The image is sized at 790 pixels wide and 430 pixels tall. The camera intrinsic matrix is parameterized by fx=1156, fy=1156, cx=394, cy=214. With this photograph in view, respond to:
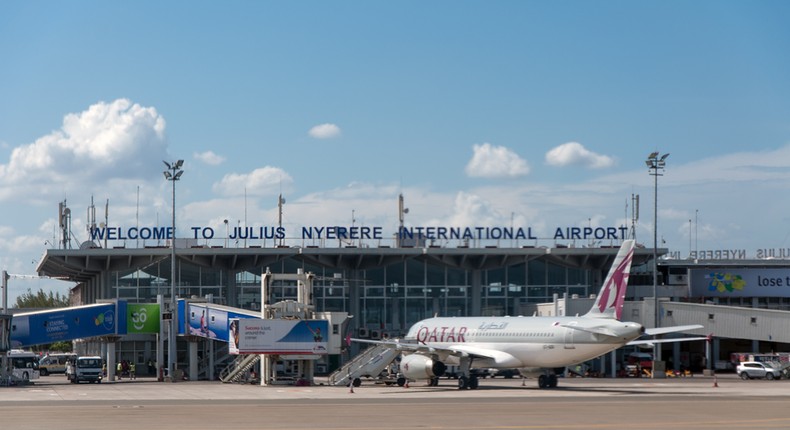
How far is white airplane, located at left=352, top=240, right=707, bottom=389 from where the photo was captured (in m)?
63.2

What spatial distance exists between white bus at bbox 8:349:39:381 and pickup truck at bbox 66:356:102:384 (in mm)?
3935

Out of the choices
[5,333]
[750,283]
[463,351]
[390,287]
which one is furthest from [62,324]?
[750,283]

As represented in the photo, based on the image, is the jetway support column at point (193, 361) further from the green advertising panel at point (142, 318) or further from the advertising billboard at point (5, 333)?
the advertising billboard at point (5, 333)

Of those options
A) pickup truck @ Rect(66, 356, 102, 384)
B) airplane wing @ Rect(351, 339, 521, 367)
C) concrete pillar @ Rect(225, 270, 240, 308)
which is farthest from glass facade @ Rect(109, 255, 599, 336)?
airplane wing @ Rect(351, 339, 521, 367)

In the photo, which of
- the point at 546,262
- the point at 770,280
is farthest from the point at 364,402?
the point at 770,280

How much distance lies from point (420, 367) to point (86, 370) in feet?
89.0

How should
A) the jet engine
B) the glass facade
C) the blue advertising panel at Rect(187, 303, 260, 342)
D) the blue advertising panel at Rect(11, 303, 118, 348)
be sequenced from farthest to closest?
the glass facade → the blue advertising panel at Rect(11, 303, 118, 348) → the blue advertising panel at Rect(187, 303, 260, 342) → the jet engine

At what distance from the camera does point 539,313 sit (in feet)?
320

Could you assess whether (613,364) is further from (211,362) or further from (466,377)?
(211,362)

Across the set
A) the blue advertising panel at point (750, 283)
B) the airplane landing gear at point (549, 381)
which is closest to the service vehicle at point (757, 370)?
the blue advertising panel at point (750, 283)

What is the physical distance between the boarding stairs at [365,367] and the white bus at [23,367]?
938 inches

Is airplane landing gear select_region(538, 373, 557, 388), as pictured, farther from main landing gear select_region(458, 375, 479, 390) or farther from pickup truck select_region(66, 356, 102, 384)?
pickup truck select_region(66, 356, 102, 384)

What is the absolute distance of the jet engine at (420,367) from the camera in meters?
68.4

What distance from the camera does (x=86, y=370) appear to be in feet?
269
